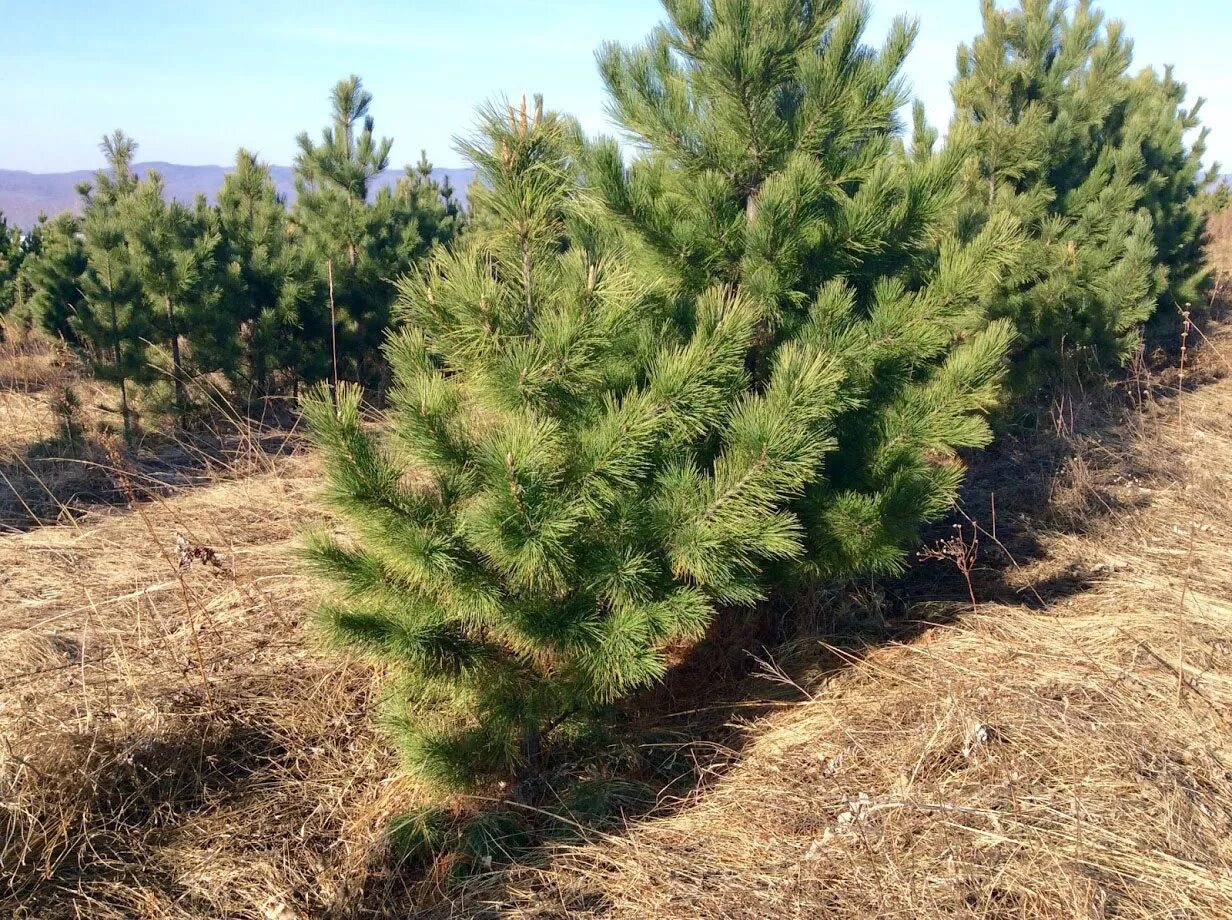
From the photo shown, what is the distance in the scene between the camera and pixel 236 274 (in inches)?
312

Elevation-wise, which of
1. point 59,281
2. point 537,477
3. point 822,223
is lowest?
point 537,477

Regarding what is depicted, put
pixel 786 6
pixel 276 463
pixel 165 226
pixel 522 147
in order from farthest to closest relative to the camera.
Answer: pixel 165 226
pixel 276 463
pixel 786 6
pixel 522 147

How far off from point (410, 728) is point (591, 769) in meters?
0.72

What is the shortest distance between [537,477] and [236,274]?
20.9 ft

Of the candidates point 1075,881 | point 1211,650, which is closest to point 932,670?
point 1211,650

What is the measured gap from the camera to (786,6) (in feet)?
11.6

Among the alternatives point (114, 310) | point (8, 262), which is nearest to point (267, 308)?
point (114, 310)

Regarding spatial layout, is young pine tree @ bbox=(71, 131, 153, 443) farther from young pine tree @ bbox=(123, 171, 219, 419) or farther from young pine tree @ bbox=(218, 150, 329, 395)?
young pine tree @ bbox=(218, 150, 329, 395)

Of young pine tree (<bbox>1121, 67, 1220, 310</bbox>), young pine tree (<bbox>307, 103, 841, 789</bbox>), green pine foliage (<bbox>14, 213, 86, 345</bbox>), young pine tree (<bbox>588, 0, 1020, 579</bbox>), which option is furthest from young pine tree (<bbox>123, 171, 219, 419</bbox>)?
young pine tree (<bbox>1121, 67, 1220, 310</bbox>)

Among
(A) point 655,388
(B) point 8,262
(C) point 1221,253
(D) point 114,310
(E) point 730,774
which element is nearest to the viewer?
(A) point 655,388

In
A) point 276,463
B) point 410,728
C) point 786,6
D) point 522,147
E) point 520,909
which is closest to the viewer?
point 520,909

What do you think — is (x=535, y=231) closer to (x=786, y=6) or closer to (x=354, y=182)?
(x=786, y=6)

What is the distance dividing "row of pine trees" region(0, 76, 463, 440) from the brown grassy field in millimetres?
3197

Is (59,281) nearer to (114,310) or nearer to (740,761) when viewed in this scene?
(114,310)
